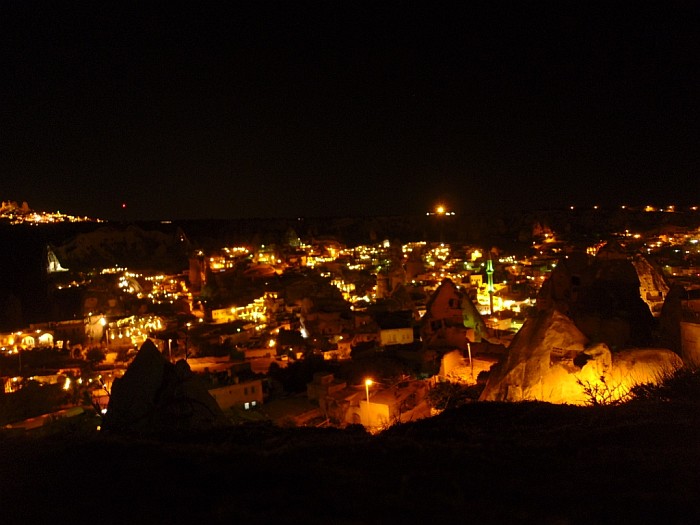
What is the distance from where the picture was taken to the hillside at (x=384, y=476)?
317cm

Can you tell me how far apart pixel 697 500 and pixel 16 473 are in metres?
5.44

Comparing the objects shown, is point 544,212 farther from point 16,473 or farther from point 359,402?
point 16,473

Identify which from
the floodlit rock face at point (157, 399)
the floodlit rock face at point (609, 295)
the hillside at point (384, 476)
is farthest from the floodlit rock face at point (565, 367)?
the floodlit rock face at point (157, 399)

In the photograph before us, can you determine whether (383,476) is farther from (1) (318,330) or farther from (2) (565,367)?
(1) (318,330)

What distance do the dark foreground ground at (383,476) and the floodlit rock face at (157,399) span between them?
2.07 meters

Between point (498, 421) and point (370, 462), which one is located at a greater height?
point (370, 462)

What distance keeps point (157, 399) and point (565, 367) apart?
728 centimetres

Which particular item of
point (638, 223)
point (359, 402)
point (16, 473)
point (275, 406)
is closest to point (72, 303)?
point (275, 406)

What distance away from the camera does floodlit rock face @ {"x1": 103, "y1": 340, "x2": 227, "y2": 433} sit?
764 centimetres

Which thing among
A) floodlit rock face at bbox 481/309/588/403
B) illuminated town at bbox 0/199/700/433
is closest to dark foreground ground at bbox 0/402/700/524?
floodlit rock face at bbox 481/309/588/403

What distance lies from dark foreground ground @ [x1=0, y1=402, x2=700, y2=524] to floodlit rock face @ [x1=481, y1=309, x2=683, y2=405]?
297cm

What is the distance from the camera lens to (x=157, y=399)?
26.3 ft

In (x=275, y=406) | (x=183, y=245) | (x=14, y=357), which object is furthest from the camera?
(x=183, y=245)

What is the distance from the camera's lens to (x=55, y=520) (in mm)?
3463
